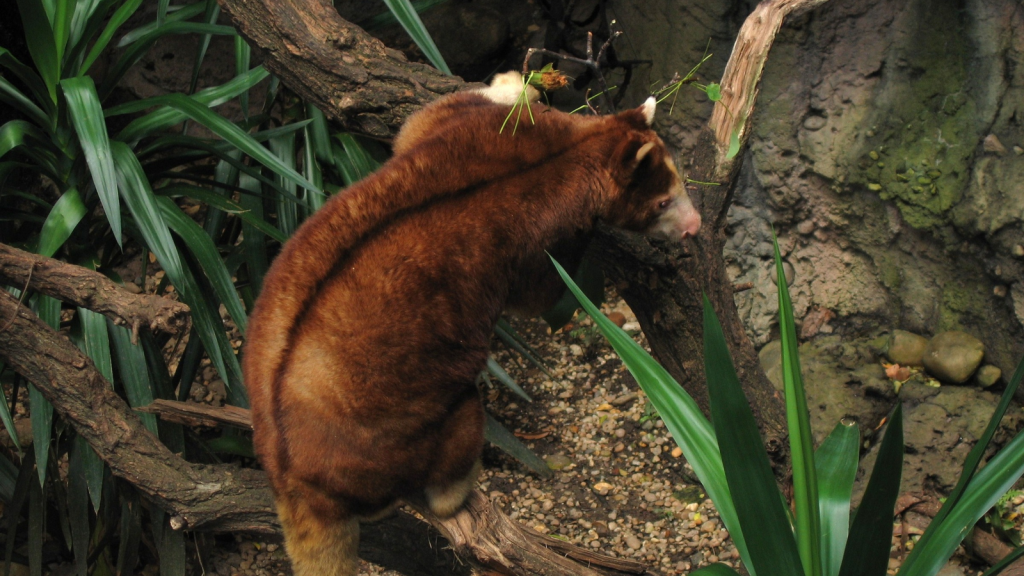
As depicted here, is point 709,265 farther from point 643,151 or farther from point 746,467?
point 746,467

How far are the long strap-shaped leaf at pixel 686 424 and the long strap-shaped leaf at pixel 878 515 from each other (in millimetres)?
325

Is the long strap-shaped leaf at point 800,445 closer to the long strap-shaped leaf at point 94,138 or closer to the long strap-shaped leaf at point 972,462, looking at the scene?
the long strap-shaped leaf at point 972,462

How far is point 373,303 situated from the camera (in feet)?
8.30

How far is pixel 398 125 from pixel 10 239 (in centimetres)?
192

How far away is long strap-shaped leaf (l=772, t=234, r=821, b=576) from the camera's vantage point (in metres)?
2.12

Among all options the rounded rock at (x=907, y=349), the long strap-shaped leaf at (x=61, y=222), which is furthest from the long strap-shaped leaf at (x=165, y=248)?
the rounded rock at (x=907, y=349)

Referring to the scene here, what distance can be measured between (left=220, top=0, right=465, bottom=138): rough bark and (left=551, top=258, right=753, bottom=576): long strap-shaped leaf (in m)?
1.34

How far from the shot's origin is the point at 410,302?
8.46 feet

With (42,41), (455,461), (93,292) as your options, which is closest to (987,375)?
(455,461)

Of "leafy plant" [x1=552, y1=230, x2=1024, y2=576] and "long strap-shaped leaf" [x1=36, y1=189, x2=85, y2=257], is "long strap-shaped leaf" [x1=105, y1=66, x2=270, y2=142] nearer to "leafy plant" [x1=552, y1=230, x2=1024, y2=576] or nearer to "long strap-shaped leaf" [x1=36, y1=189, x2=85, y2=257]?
"long strap-shaped leaf" [x1=36, y1=189, x2=85, y2=257]

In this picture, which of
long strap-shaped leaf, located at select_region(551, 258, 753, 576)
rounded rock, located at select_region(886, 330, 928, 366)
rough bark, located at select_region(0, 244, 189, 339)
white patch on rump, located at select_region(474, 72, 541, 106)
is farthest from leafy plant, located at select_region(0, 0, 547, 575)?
rounded rock, located at select_region(886, 330, 928, 366)

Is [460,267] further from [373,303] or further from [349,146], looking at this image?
[349,146]

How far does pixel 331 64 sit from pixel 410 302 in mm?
1205

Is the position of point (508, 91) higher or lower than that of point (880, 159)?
lower
